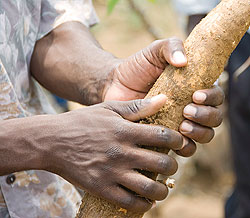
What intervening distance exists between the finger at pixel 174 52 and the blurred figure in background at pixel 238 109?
1.53 m

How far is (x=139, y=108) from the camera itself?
1285 millimetres

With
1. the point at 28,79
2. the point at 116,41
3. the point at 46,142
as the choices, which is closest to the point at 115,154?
the point at 46,142

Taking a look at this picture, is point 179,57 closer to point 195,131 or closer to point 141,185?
point 195,131

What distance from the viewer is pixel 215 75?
1.36 m

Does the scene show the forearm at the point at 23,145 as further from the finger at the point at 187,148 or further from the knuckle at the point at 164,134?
the finger at the point at 187,148

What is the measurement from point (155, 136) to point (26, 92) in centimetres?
65

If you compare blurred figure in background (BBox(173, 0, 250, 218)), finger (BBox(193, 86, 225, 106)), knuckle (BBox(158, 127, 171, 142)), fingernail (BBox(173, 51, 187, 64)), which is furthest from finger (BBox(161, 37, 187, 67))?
blurred figure in background (BBox(173, 0, 250, 218))

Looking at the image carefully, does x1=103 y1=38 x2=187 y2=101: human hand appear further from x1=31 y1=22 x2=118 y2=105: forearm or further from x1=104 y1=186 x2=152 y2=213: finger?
x1=104 y1=186 x2=152 y2=213: finger

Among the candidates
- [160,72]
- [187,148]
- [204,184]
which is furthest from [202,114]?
[204,184]

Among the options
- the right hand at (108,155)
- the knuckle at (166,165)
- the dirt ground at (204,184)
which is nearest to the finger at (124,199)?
the right hand at (108,155)

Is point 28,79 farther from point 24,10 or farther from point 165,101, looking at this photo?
point 165,101

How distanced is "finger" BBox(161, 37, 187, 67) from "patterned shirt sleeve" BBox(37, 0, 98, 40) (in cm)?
56

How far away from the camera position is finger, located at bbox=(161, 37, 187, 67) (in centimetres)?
132

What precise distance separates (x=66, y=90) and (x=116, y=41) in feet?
20.5
